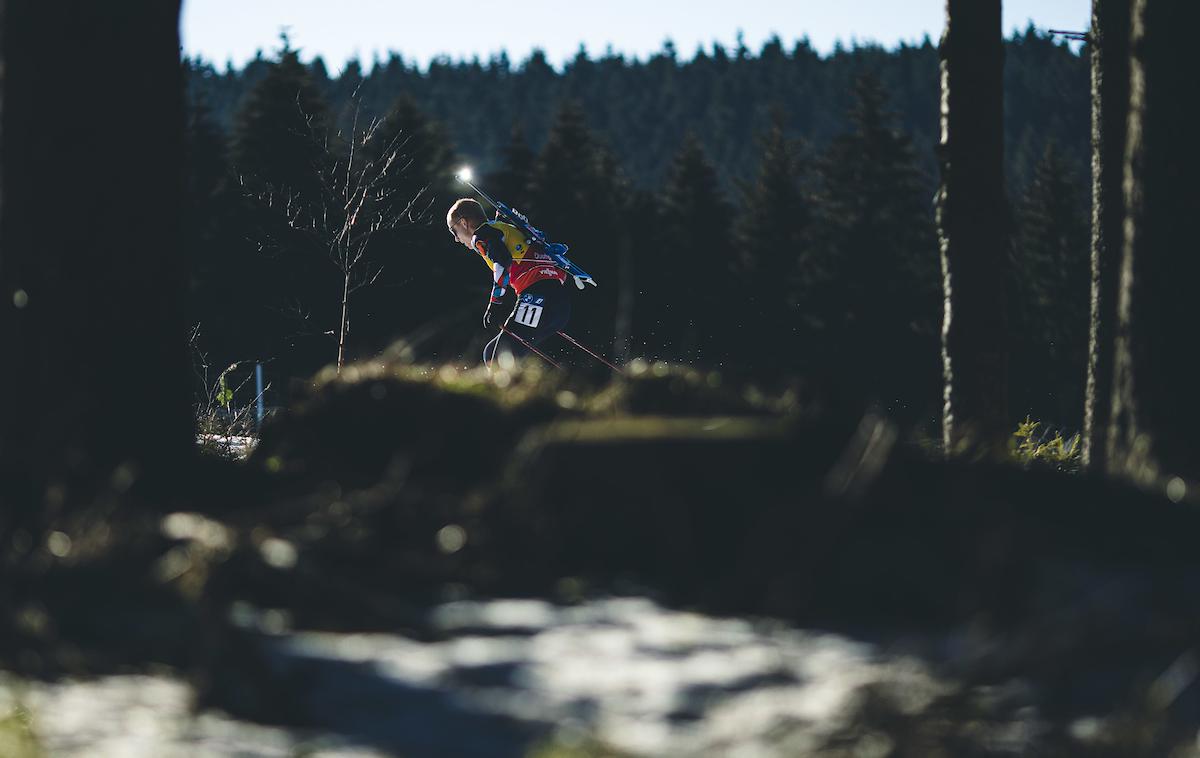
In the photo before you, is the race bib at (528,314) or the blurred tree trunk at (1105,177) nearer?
the blurred tree trunk at (1105,177)

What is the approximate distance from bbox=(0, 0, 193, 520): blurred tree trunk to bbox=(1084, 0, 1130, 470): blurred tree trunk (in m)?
5.82

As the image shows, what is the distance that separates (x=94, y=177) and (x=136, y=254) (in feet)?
0.95

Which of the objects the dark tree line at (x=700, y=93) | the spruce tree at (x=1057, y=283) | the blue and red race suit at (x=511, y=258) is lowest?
the spruce tree at (x=1057, y=283)

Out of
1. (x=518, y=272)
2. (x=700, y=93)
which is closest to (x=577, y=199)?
(x=518, y=272)

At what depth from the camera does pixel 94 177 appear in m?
4.66

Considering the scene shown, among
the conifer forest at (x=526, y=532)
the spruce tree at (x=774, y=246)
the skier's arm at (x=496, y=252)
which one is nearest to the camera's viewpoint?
the conifer forest at (x=526, y=532)

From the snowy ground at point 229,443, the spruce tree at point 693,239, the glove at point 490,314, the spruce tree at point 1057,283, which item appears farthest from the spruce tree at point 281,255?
the spruce tree at point 1057,283

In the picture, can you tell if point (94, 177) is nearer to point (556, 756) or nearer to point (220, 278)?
point (556, 756)

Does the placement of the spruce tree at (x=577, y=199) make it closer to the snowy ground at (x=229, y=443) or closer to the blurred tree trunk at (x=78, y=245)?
the snowy ground at (x=229, y=443)

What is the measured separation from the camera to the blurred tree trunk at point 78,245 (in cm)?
456

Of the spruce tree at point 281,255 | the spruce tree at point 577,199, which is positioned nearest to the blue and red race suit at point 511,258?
the spruce tree at point 281,255

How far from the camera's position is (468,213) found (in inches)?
439

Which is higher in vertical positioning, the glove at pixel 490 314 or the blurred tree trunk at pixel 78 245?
the blurred tree trunk at pixel 78 245

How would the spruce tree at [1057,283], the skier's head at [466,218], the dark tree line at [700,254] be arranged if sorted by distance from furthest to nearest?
1. the spruce tree at [1057,283]
2. the dark tree line at [700,254]
3. the skier's head at [466,218]
